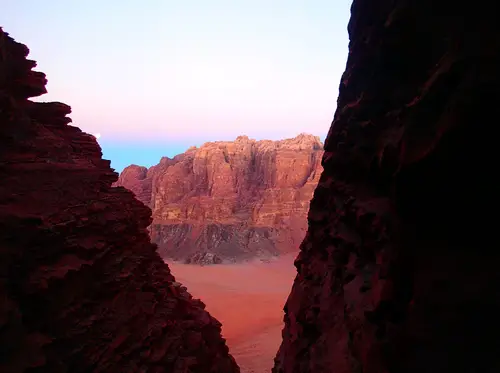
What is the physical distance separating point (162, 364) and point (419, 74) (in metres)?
8.16

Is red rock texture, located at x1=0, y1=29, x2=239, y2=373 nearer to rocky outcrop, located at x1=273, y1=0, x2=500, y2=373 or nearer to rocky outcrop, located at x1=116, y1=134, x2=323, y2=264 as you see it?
rocky outcrop, located at x1=273, y1=0, x2=500, y2=373

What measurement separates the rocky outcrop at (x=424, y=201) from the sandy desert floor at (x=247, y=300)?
12790 mm

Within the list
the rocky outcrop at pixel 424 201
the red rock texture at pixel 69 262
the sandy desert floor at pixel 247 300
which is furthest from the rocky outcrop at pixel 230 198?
the rocky outcrop at pixel 424 201

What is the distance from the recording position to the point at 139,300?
9031mm

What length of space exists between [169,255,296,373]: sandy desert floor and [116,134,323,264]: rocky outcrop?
11.1 ft

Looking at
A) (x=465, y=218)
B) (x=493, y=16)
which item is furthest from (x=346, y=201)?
(x=493, y=16)

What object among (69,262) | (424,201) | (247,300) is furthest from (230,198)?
(424,201)

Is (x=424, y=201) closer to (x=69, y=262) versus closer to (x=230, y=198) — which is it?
(x=69, y=262)

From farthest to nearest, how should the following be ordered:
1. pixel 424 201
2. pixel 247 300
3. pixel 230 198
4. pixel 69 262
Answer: pixel 230 198, pixel 247 300, pixel 69 262, pixel 424 201

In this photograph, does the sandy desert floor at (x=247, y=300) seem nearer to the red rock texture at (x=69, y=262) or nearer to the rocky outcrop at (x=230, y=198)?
the rocky outcrop at (x=230, y=198)

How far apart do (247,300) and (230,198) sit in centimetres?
2207

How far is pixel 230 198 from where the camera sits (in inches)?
1861

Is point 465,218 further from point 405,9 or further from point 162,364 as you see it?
point 162,364

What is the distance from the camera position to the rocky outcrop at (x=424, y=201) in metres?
3.65
